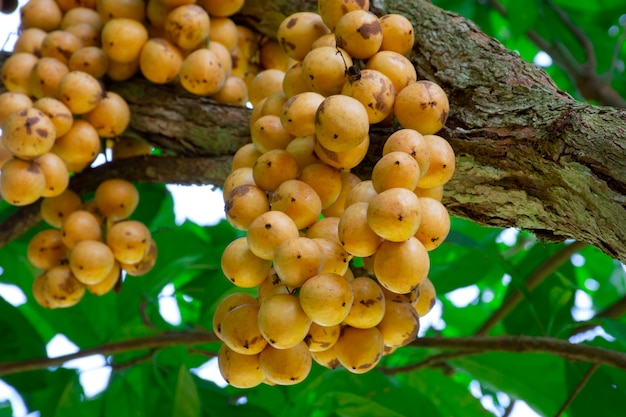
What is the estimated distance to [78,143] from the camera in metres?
1.61

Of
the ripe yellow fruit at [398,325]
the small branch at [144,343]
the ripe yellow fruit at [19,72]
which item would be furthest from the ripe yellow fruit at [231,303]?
the ripe yellow fruit at [19,72]

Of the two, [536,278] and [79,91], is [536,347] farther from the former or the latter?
[79,91]

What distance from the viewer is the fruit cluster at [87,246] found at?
1.62m

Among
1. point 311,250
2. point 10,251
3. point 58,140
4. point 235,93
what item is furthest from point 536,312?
point 10,251

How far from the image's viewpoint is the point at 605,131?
1.09 m

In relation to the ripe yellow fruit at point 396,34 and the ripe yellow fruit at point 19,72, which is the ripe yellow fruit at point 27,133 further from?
the ripe yellow fruit at point 396,34

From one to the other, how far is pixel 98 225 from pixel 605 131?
1.17 meters

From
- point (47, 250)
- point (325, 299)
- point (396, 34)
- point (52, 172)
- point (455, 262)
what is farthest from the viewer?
point (455, 262)

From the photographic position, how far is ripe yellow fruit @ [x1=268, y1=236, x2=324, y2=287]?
1001mm

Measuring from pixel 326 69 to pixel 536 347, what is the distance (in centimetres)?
95

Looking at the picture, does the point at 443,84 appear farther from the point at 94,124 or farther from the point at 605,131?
the point at 94,124

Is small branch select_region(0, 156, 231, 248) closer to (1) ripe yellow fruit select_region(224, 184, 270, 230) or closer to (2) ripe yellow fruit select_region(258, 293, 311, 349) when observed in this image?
(1) ripe yellow fruit select_region(224, 184, 270, 230)

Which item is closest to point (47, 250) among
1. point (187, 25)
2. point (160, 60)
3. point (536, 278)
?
point (160, 60)

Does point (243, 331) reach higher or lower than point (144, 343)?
higher
